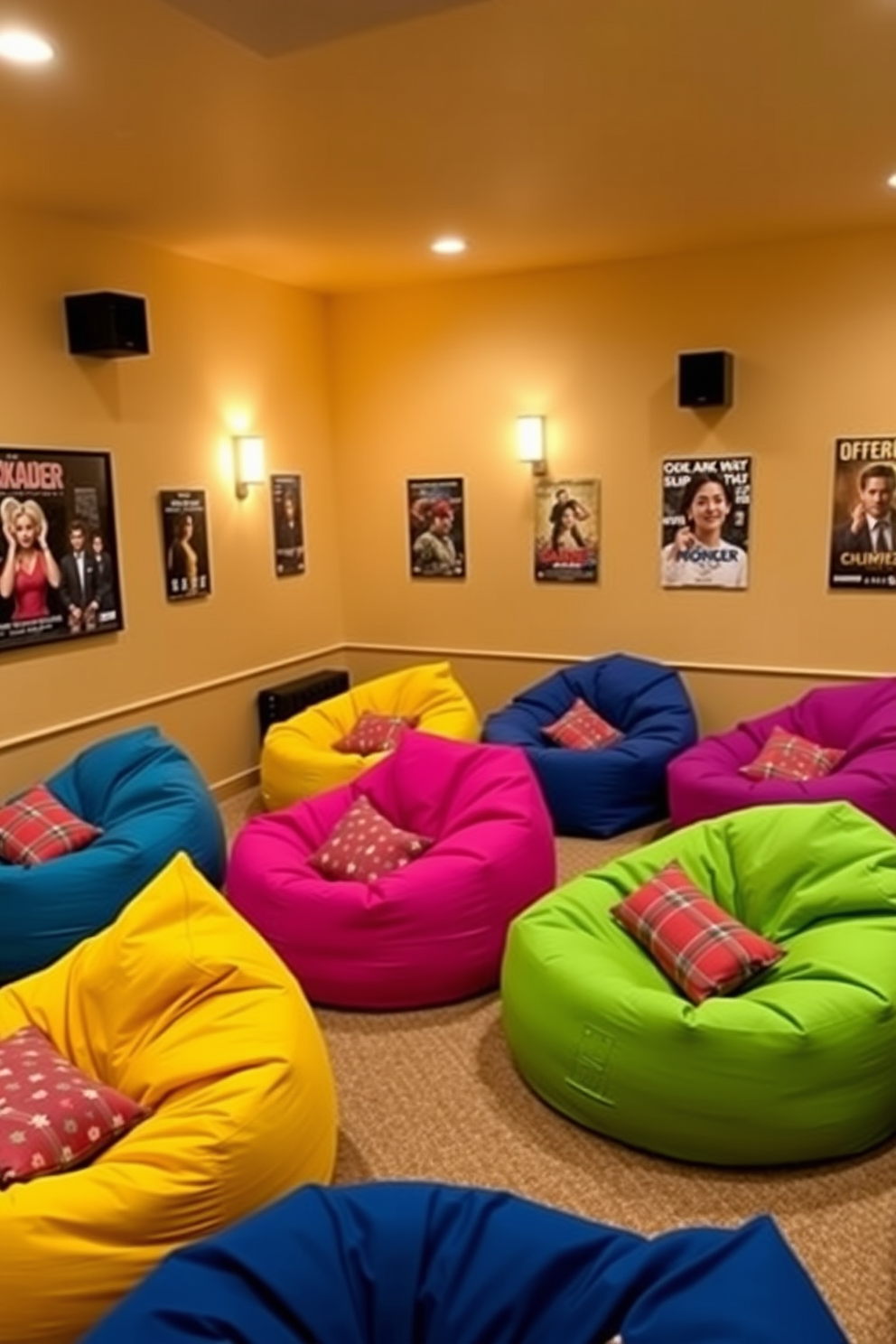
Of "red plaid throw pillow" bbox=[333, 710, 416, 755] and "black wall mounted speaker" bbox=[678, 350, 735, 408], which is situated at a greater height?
"black wall mounted speaker" bbox=[678, 350, 735, 408]

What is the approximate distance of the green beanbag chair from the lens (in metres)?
2.60

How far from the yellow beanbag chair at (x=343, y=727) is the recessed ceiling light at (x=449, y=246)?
226 cm

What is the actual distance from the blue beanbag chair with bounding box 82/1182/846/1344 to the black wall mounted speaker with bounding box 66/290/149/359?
387 cm

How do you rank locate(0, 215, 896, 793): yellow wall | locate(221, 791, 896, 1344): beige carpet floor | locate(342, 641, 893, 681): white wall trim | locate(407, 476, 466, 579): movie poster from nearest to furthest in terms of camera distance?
1. locate(221, 791, 896, 1344): beige carpet floor
2. locate(0, 215, 896, 793): yellow wall
3. locate(342, 641, 893, 681): white wall trim
4. locate(407, 476, 466, 579): movie poster

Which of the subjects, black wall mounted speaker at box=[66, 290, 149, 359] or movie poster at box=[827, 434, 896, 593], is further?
movie poster at box=[827, 434, 896, 593]

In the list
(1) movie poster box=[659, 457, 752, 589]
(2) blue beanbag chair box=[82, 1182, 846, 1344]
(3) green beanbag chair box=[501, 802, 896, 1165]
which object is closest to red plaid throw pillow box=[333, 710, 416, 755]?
(1) movie poster box=[659, 457, 752, 589]

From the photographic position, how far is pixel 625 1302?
5.42 ft

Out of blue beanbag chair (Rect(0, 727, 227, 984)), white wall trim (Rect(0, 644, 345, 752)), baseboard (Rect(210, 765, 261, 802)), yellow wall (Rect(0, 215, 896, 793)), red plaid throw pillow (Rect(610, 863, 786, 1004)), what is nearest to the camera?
red plaid throw pillow (Rect(610, 863, 786, 1004))

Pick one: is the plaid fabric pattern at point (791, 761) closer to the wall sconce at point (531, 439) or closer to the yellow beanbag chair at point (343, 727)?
the yellow beanbag chair at point (343, 727)

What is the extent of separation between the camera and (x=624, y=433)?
19.6ft

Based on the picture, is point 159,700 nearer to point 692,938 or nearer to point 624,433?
point 624,433

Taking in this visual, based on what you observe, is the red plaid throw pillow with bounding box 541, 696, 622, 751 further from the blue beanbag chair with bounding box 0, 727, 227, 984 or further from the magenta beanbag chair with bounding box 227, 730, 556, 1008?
the blue beanbag chair with bounding box 0, 727, 227, 984

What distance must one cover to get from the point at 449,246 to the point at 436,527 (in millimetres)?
1805

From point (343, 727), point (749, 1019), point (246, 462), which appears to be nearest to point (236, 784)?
point (343, 727)
